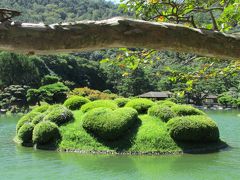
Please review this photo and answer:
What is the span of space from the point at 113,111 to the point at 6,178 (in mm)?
5471

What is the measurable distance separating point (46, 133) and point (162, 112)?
182 inches

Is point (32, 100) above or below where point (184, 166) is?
below

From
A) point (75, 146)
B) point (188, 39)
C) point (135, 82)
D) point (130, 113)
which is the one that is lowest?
point (135, 82)

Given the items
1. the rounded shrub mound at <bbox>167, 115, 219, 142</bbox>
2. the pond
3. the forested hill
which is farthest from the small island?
the forested hill

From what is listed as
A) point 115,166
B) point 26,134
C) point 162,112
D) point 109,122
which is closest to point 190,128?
point 162,112

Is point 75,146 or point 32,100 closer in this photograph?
point 75,146

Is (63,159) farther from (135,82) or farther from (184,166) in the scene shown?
(135,82)

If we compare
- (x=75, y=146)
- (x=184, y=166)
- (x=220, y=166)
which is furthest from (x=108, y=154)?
(x=220, y=166)

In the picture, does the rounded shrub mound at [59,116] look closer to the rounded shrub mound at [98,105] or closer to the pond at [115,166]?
the rounded shrub mound at [98,105]

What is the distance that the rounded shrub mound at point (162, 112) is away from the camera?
15.2m

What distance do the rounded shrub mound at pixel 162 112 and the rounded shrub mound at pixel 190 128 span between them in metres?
0.47

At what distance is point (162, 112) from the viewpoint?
15367 millimetres

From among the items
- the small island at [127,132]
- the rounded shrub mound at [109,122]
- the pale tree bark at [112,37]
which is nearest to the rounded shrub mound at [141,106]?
the small island at [127,132]

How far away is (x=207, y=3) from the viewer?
4.95 meters
